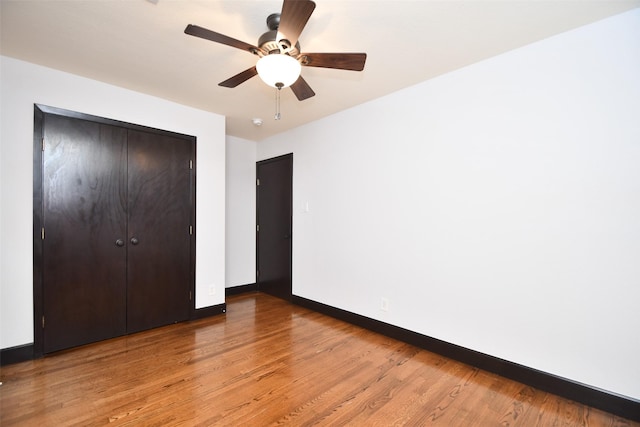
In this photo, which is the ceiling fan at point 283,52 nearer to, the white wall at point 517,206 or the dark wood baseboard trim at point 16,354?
the white wall at point 517,206

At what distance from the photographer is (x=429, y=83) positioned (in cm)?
271

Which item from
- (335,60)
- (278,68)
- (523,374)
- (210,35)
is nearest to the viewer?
(210,35)

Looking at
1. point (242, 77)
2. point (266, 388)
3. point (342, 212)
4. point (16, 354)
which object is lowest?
point (266, 388)

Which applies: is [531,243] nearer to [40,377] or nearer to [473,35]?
[473,35]

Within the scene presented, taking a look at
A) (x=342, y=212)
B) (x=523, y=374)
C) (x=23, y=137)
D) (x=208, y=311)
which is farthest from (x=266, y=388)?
(x=23, y=137)

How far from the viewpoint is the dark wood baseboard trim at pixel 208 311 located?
3.46m

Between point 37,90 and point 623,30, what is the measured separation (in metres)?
4.56

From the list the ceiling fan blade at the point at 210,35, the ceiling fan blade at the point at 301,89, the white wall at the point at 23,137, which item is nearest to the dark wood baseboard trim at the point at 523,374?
the ceiling fan blade at the point at 301,89

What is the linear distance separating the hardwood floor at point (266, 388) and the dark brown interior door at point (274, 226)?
1.49 metres

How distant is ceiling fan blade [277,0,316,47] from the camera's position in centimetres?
139

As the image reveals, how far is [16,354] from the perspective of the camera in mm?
2389

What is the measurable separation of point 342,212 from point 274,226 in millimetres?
1478

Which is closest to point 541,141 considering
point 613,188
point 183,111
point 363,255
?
point 613,188

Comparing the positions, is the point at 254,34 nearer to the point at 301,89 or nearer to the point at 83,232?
the point at 301,89
